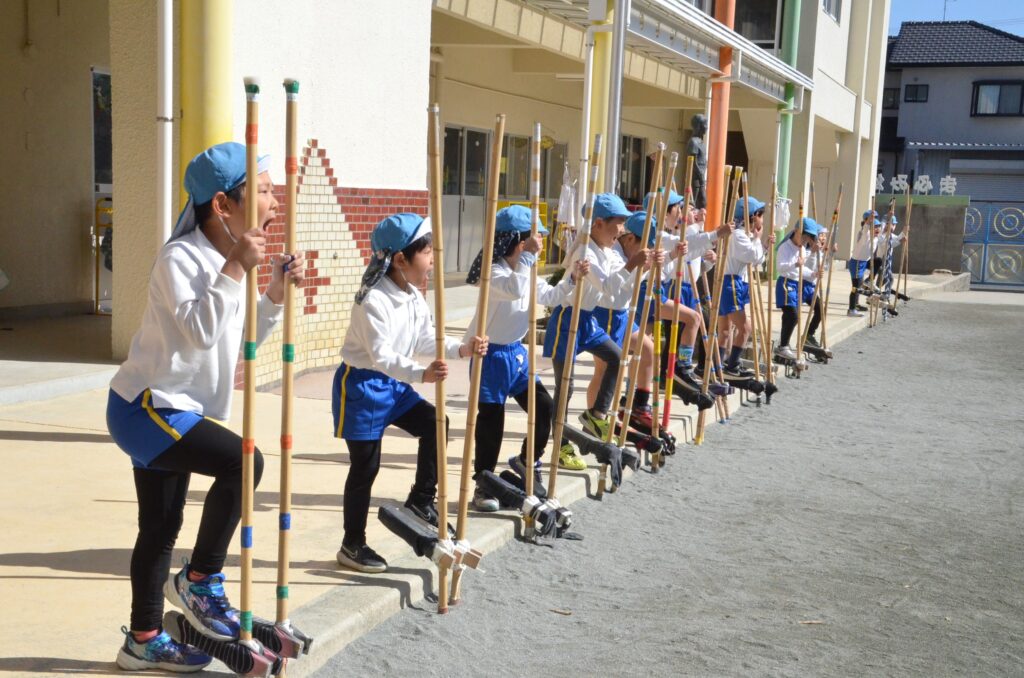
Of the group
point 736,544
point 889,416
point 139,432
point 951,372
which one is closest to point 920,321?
point 951,372

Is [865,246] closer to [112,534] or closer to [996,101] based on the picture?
[112,534]

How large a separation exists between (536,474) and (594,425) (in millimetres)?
1212

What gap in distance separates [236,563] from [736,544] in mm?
2440

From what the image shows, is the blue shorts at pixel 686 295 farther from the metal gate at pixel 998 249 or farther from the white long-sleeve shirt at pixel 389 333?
the metal gate at pixel 998 249

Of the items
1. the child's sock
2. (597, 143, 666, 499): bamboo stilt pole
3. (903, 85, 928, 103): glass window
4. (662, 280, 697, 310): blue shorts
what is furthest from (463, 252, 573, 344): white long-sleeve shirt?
(903, 85, 928, 103): glass window

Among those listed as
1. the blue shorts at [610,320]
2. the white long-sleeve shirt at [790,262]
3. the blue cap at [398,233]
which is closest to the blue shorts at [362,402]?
the blue cap at [398,233]

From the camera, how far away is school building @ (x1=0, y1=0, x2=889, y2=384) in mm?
7863

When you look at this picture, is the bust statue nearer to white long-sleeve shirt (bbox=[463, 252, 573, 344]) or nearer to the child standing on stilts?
white long-sleeve shirt (bbox=[463, 252, 573, 344])

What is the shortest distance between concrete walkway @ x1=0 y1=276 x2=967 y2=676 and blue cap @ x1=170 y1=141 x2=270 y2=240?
1368 millimetres

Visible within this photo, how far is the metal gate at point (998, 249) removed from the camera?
1138 inches

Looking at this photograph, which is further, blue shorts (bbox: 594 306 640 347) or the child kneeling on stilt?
blue shorts (bbox: 594 306 640 347)

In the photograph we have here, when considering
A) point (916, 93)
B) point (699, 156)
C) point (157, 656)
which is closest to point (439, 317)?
point (157, 656)

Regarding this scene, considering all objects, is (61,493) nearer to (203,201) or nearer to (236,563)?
(236,563)

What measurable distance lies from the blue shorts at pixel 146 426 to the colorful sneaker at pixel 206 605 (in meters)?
0.43
